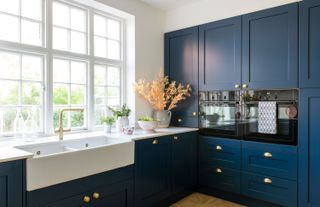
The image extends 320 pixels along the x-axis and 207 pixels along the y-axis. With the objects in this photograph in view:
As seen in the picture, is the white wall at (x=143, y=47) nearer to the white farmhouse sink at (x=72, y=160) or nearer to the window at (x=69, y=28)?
the window at (x=69, y=28)

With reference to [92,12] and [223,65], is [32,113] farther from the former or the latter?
[223,65]

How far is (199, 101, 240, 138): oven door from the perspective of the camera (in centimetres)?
274

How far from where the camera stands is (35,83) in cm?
230

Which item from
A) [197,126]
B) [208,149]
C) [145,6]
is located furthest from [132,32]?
[208,149]

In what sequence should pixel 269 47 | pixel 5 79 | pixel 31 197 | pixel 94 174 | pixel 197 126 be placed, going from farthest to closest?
pixel 197 126 < pixel 269 47 < pixel 5 79 < pixel 94 174 < pixel 31 197

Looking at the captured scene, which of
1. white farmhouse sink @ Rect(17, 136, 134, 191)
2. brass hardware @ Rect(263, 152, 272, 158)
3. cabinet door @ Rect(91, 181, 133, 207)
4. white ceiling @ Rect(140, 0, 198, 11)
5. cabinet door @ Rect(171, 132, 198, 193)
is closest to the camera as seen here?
white farmhouse sink @ Rect(17, 136, 134, 191)

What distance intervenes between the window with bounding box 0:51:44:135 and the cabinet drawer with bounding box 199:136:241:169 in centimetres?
191

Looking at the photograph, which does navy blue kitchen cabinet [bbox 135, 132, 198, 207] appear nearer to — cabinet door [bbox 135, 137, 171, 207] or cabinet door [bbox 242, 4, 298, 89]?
cabinet door [bbox 135, 137, 171, 207]

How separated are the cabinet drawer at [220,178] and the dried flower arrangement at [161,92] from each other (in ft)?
3.00

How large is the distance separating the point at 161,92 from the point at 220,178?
4.27 feet

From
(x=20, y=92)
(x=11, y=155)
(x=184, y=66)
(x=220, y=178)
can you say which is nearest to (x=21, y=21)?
(x=20, y=92)

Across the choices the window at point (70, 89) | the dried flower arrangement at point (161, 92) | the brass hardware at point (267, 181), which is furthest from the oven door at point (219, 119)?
the window at point (70, 89)

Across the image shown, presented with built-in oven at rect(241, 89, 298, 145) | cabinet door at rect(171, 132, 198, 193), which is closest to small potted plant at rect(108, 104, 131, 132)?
cabinet door at rect(171, 132, 198, 193)

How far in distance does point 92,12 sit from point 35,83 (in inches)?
42.7
